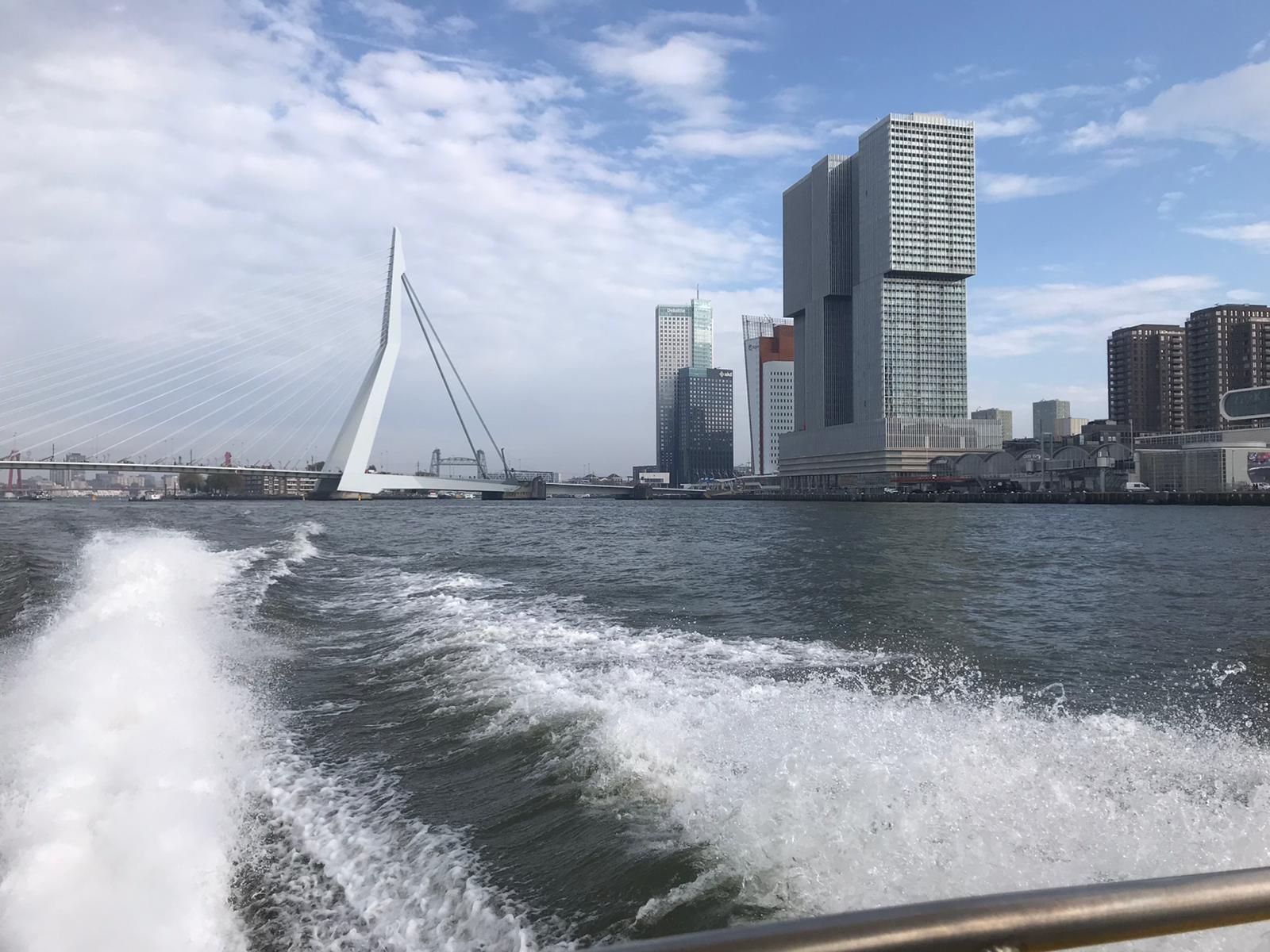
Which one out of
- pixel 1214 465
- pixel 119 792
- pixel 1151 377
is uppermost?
pixel 1151 377

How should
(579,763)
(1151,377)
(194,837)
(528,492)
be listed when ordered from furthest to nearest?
(1151,377) → (528,492) → (579,763) → (194,837)

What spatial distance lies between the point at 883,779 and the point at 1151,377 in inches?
6065

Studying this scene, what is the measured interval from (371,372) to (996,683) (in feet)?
172

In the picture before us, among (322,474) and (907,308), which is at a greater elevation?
(907,308)

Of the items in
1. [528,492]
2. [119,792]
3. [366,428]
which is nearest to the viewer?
[119,792]

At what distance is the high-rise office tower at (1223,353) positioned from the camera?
11581 centimetres

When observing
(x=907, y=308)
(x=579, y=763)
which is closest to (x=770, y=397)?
(x=907, y=308)

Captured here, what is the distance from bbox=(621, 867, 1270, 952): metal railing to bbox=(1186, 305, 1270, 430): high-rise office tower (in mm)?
137281

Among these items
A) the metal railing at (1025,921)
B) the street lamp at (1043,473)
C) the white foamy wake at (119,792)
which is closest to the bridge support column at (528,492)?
the street lamp at (1043,473)

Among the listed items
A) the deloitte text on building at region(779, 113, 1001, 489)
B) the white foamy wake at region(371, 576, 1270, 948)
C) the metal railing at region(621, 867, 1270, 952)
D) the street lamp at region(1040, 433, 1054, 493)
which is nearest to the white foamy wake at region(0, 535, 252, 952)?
the white foamy wake at region(371, 576, 1270, 948)

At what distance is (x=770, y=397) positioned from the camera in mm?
163500

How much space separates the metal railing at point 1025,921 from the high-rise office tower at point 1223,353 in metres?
137

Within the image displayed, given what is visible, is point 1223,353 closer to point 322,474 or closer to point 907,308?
point 907,308

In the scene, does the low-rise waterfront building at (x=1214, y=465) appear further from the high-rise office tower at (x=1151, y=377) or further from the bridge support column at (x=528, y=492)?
the bridge support column at (x=528, y=492)
